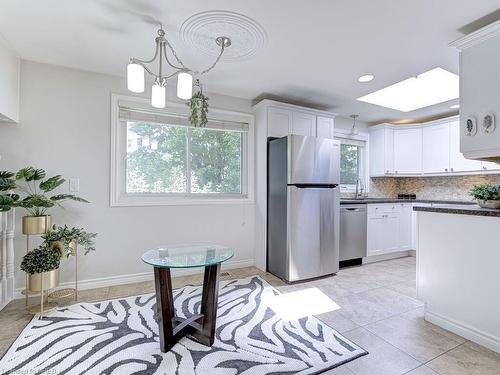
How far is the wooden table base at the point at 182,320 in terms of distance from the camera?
5.51ft

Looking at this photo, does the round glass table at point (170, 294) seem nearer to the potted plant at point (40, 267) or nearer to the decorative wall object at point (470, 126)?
the potted plant at point (40, 267)

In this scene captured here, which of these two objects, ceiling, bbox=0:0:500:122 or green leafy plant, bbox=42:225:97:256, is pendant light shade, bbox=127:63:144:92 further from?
green leafy plant, bbox=42:225:97:256

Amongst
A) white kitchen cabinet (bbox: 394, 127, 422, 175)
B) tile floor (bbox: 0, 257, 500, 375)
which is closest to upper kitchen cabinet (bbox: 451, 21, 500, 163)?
tile floor (bbox: 0, 257, 500, 375)

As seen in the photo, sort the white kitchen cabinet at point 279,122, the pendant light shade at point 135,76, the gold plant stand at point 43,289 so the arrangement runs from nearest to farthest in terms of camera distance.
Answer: the pendant light shade at point 135,76, the gold plant stand at point 43,289, the white kitchen cabinet at point 279,122

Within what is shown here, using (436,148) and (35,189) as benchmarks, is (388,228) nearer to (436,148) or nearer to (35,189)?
(436,148)

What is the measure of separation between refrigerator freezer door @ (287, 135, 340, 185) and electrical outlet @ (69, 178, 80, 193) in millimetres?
2308

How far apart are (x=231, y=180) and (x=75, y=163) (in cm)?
184

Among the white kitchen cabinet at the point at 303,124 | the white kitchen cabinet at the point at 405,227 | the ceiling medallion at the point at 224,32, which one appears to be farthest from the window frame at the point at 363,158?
the ceiling medallion at the point at 224,32

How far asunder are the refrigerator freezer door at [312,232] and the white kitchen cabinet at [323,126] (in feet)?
2.93

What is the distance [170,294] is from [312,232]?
1.83 m

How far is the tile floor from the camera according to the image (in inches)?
62.1

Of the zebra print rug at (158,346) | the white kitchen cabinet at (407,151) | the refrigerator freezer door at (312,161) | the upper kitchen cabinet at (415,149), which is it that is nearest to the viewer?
the zebra print rug at (158,346)

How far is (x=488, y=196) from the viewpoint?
2.03 meters

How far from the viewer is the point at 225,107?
3.42m
